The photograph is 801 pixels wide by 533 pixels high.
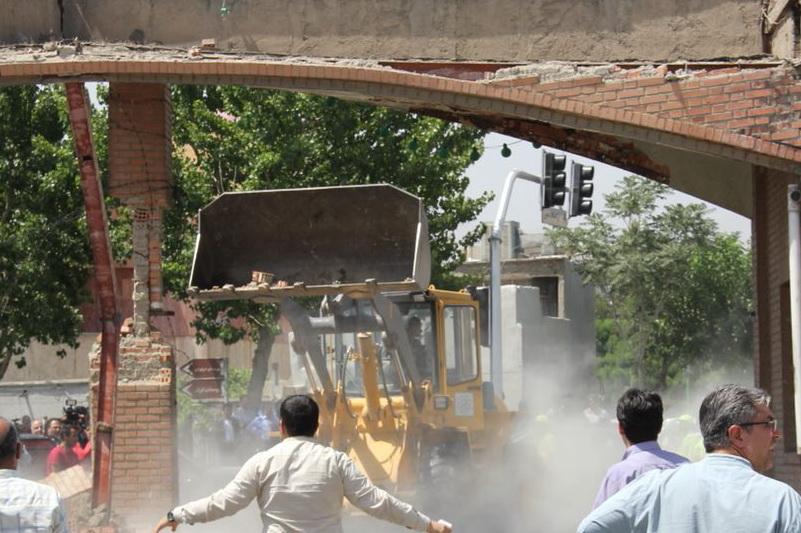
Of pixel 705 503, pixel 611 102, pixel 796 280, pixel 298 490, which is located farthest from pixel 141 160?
pixel 705 503

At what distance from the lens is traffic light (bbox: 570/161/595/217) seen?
20.6 m

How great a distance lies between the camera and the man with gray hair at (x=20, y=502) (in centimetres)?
511

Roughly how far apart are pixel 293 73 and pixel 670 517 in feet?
26.8

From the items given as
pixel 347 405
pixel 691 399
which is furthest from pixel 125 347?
pixel 691 399

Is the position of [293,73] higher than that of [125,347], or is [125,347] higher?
[293,73]

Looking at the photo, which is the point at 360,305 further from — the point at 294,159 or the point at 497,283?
the point at 294,159

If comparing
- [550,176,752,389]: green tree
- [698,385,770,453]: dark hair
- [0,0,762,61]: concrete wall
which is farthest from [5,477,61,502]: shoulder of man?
[550,176,752,389]: green tree

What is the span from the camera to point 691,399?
3516cm

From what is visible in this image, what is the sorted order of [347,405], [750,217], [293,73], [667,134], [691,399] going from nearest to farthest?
1. [667,134]
2. [293,73]
3. [750,217]
4. [347,405]
5. [691,399]

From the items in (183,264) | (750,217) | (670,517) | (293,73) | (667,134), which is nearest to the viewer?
(670,517)

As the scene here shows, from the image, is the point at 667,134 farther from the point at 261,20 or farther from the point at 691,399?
the point at 691,399

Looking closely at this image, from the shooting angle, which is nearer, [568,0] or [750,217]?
[568,0]

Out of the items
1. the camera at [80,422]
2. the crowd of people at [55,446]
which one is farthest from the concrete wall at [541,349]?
the crowd of people at [55,446]

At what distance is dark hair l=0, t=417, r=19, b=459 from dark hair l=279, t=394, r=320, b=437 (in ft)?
5.63
